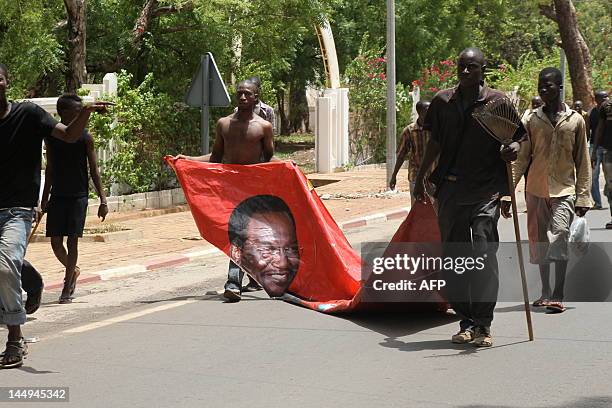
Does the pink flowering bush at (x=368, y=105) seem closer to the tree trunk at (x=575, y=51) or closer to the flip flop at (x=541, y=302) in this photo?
the tree trunk at (x=575, y=51)

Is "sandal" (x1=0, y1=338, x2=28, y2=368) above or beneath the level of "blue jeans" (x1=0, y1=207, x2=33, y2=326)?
beneath

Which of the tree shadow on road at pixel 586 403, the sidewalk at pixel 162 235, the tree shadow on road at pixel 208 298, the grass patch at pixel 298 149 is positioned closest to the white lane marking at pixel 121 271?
the sidewalk at pixel 162 235

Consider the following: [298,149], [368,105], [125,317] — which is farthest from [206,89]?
[298,149]

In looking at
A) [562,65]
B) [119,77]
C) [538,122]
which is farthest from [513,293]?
[562,65]

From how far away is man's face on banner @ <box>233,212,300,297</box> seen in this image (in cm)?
955

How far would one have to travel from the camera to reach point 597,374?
6.77 metres

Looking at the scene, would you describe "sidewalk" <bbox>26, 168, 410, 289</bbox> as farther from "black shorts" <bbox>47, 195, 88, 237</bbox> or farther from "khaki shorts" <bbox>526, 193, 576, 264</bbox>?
"khaki shorts" <bbox>526, 193, 576, 264</bbox>

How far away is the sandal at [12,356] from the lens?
6965 millimetres

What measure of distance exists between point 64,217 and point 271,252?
1811 mm

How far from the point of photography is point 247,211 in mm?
9836

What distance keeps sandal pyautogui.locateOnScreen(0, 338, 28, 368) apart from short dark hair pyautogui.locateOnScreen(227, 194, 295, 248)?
9.98 feet

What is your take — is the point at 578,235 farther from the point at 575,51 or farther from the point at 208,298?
the point at 575,51

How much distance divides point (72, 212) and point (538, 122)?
13.2 ft

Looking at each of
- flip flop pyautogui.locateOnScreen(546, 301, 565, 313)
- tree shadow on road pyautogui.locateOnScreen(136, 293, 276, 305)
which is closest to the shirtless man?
tree shadow on road pyautogui.locateOnScreen(136, 293, 276, 305)
